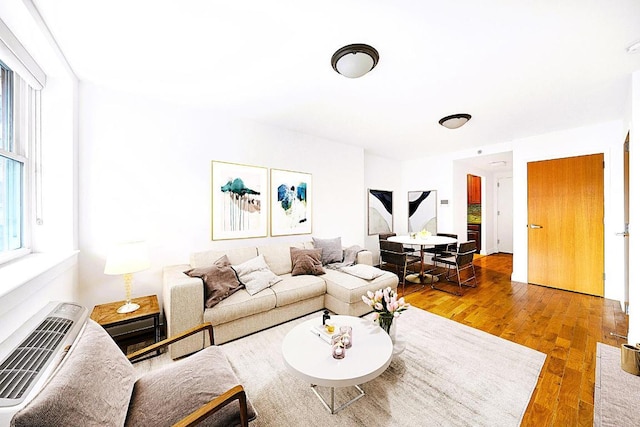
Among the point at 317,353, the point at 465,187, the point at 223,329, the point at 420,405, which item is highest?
the point at 465,187

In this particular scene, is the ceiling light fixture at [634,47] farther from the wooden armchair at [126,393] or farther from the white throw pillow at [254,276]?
the white throw pillow at [254,276]

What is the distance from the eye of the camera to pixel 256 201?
11.5 ft

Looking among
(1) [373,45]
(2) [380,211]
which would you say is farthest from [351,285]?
(2) [380,211]

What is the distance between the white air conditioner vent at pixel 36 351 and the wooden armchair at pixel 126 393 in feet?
0.32

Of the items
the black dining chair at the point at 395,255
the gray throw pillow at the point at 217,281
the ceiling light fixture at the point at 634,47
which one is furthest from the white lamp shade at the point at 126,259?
the ceiling light fixture at the point at 634,47

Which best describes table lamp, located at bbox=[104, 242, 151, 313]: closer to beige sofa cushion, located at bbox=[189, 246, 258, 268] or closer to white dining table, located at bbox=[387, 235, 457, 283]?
beige sofa cushion, located at bbox=[189, 246, 258, 268]

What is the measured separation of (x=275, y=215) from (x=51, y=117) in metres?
2.47

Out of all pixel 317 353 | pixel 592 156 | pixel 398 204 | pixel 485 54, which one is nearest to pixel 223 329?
pixel 317 353

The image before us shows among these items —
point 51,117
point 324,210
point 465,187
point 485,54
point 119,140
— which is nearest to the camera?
point 485,54

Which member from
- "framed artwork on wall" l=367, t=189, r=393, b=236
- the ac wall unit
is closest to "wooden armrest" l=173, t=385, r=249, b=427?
the ac wall unit

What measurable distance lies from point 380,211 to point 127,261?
15.5ft

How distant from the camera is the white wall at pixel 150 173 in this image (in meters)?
2.46

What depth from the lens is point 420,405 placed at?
1.64 m

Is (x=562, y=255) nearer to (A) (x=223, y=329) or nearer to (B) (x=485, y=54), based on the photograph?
(B) (x=485, y=54)
